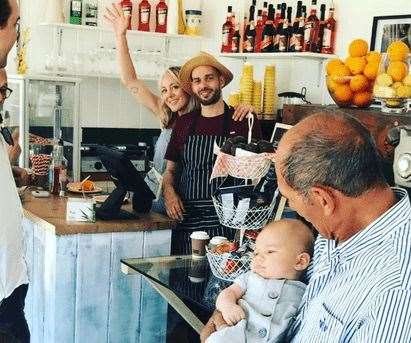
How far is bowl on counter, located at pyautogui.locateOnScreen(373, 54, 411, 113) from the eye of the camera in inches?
75.2

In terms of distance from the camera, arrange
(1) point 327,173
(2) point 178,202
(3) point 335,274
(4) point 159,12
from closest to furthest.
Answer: (1) point 327,173
(3) point 335,274
(2) point 178,202
(4) point 159,12

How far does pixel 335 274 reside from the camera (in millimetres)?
1470

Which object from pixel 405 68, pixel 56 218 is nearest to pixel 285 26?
pixel 56 218

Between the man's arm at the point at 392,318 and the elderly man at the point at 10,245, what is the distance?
1.30 meters

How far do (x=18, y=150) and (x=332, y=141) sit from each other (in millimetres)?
2854

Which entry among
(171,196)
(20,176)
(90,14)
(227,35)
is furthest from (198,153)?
(90,14)

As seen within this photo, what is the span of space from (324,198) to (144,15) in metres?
4.60

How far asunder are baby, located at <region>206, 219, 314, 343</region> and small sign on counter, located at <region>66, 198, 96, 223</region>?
111cm

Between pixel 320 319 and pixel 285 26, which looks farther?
pixel 285 26

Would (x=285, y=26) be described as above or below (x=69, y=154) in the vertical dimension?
above

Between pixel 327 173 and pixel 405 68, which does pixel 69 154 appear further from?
pixel 327 173

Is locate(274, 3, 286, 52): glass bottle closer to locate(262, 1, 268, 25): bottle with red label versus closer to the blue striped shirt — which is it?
locate(262, 1, 268, 25): bottle with red label

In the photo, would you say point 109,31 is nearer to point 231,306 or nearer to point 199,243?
point 199,243

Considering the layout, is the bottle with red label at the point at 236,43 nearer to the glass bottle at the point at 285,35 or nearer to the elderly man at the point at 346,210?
the glass bottle at the point at 285,35
